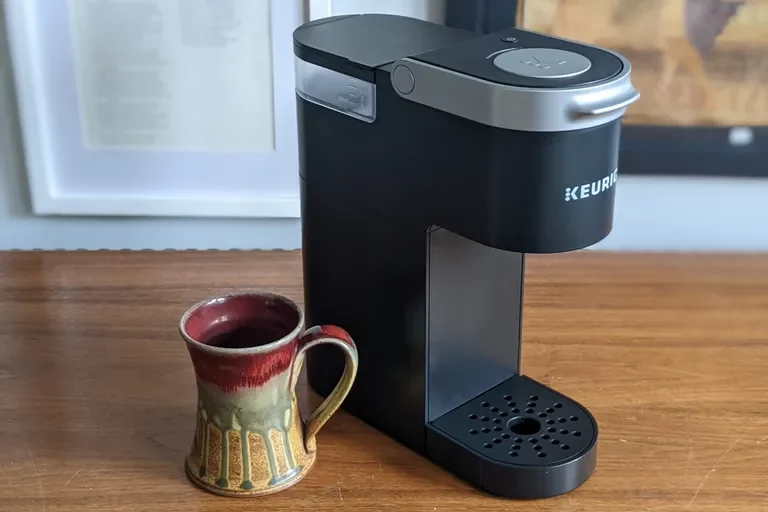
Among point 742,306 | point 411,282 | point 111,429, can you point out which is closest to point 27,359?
point 111,429

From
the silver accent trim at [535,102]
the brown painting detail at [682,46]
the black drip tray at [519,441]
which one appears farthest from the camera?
the brown painting detail at [682,46]

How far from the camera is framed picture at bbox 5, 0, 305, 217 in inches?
35.9

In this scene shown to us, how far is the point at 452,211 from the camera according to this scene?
1.89 feet

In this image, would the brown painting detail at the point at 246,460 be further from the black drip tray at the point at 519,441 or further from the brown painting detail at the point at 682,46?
the brown painting detail at the point at 682,46

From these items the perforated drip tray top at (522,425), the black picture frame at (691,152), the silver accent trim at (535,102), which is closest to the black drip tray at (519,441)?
the perforated drip tray top at (522,425)

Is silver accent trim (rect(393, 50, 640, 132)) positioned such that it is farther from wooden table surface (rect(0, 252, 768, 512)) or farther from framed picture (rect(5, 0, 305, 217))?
framed picture (rect(5, 0, 305, 217))

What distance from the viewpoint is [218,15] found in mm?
910

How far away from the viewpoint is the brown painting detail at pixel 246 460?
0.62m

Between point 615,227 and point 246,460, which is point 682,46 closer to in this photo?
point 615,227

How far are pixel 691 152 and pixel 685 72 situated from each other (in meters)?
0.08

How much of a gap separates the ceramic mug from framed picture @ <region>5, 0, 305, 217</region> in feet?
1.09

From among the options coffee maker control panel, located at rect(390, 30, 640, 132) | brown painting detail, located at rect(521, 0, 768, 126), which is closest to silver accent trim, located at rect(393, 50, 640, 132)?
coffee maker control panel, located at rect(390, 30, 640, 132)

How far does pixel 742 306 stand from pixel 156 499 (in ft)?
1.78

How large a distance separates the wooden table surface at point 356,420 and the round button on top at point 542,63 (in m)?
0.27
